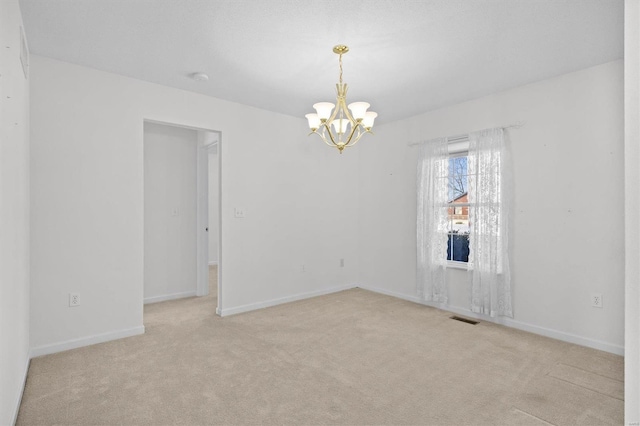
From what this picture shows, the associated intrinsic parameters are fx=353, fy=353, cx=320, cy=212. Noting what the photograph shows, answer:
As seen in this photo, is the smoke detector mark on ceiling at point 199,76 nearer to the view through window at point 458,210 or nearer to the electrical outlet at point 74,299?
the electrical outlet at point 74,299

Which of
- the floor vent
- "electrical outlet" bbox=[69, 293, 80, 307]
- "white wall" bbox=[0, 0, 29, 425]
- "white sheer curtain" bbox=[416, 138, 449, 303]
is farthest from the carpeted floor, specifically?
"white sheer curtain" bbox=[416, 138, 449, 303]

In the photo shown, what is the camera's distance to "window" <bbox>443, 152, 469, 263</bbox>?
4.30m

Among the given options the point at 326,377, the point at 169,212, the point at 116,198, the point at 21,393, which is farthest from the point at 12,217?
the point at 169,212

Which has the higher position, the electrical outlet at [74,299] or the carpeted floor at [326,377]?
the electrical outlet at [74,299]

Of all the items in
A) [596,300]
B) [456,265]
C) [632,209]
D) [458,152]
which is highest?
[458,152]

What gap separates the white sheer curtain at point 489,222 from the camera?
3.71 m

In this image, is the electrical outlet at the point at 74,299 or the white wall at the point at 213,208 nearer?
the electrical outlet at the point at 74,299

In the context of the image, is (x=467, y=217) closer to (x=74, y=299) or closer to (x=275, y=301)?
(x=275, y=301)

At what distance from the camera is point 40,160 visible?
2.94 metres

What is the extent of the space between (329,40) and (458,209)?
2.67 metres

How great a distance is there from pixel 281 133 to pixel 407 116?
66.3 inches

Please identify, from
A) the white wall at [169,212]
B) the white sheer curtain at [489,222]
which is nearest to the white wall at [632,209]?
the white sheer curtain at [489,222]

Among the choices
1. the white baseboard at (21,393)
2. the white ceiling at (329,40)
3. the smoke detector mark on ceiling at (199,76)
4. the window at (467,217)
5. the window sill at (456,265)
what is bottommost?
the white baseboard at (21,393)

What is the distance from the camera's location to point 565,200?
3.34 meters
